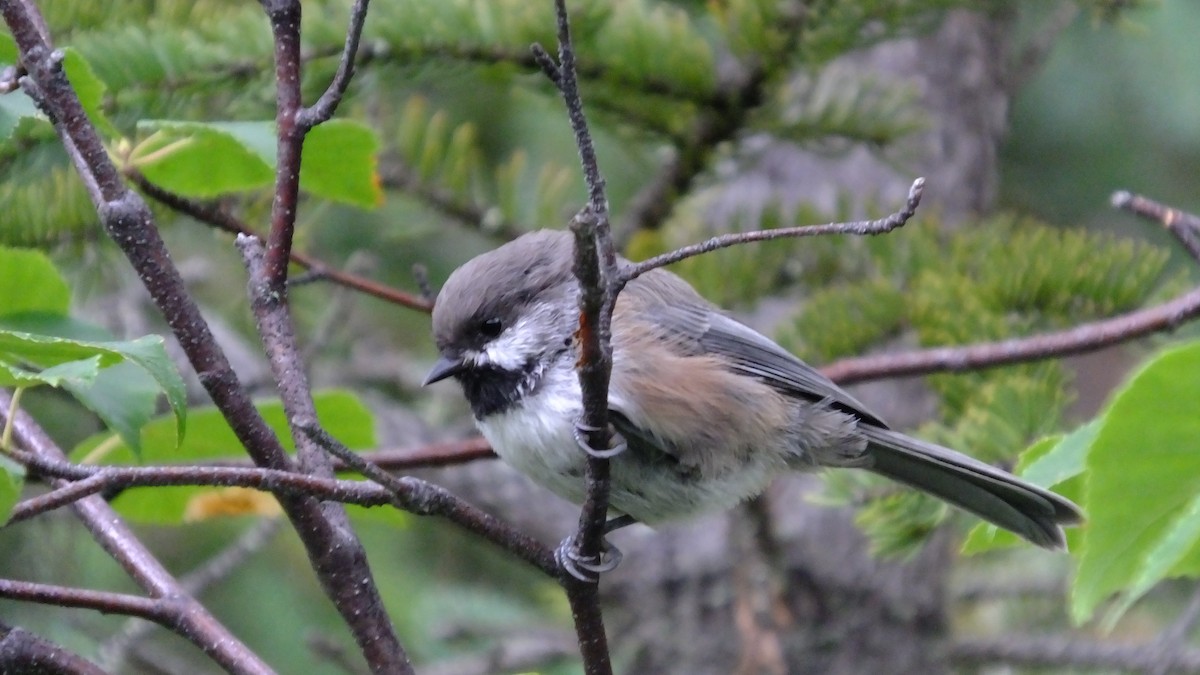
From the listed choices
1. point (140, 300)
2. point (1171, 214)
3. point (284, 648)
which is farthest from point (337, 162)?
point (284, 648)

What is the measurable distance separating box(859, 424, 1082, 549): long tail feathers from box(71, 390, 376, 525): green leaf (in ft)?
3.78

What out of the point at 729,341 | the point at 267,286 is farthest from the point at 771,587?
the point at 267,286

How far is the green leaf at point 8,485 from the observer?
1.21m

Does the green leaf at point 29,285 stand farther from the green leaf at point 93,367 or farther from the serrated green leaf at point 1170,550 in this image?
the serrated green leaf at point 1170,550

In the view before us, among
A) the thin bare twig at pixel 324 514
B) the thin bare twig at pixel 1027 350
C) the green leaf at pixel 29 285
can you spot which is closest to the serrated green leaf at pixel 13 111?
the green leaf at pixel 29 285

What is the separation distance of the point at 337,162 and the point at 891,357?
1.09 metres

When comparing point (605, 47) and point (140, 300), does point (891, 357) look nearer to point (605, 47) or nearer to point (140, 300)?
point (605, 47)

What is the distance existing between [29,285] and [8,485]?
1.66ft

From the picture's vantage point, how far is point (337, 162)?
79.9 inches

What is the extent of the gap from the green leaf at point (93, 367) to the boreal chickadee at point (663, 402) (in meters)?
0.79

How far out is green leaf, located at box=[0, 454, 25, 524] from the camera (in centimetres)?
121

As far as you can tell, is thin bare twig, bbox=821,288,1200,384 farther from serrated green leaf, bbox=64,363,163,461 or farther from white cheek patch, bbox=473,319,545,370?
serrated green leaf, bbox=64,363,163,461

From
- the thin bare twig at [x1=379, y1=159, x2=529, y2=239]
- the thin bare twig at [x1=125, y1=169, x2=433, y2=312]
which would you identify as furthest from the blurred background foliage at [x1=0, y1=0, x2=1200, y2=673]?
the thin bare twig at [x1=125, y1=169, x2=433, y2=312]

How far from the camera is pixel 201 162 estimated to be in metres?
1.98
